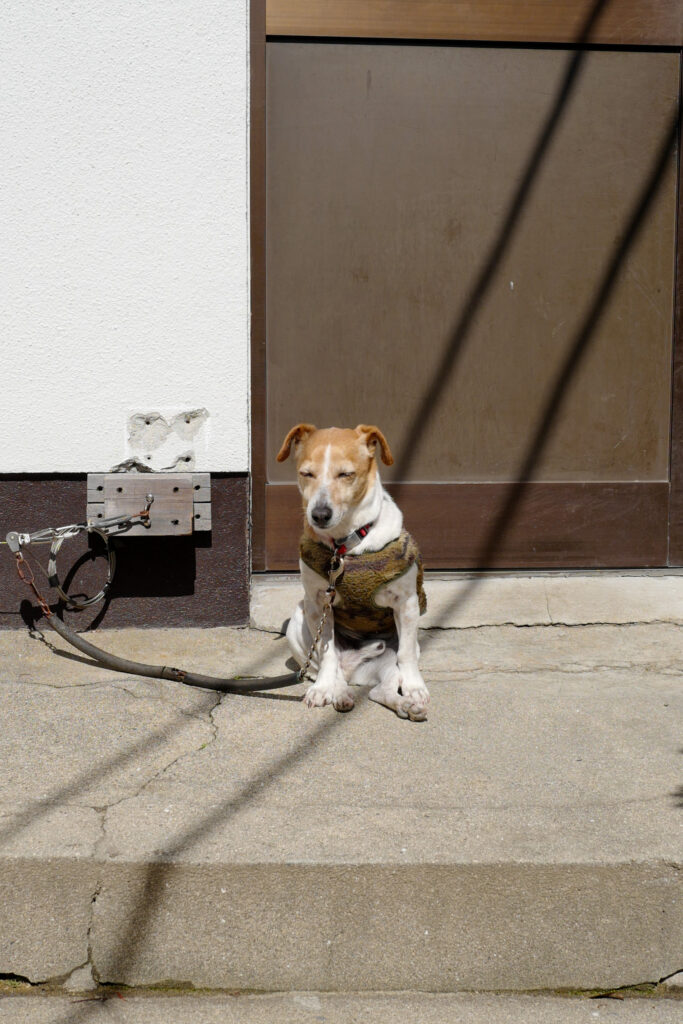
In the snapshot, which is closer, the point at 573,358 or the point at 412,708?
the point at 412,708

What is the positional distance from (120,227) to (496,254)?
168 cm

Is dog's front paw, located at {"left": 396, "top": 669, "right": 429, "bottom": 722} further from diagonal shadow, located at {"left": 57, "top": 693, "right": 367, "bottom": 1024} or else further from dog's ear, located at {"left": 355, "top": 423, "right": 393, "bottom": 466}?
dog's ear, located at {"left": 355, "top": 423, "right": 393, "bottom": 466}

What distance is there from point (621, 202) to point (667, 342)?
2.22ft

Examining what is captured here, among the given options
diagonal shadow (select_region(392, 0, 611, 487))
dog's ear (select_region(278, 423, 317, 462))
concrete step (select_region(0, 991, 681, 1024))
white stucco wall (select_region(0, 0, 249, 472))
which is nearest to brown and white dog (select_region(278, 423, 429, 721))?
dog's ear (select_region(278, 423, 317, 462))

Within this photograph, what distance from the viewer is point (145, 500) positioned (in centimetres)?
427

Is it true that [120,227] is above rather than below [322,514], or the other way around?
above

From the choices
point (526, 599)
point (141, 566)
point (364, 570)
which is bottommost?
point (526, 599)

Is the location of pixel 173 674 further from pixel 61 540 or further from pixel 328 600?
pixel 61 540

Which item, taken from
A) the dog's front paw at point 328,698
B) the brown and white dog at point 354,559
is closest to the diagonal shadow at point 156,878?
the dog's front paw at point 328,698

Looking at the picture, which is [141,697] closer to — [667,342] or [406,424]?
[406,424]

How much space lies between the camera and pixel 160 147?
13.7 ft

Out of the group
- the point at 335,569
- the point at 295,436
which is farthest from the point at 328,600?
the point at 295,436

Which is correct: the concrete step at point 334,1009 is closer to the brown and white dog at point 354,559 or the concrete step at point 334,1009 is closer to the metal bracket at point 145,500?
the brown and white dog at point 354,559

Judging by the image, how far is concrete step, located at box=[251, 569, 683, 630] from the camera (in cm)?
451
